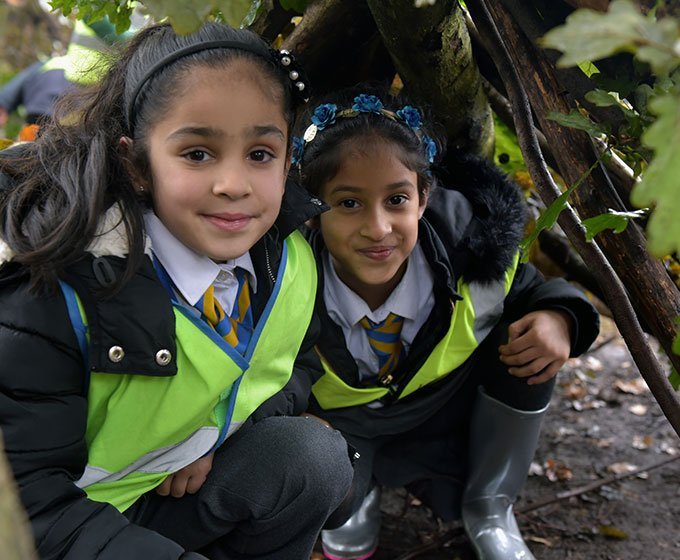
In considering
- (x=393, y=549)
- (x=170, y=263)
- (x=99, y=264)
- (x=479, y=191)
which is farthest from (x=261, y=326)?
(x=393, y=549)

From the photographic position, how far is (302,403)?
6.99 ft

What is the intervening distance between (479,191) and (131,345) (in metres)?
1.17

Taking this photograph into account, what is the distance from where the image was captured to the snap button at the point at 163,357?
157 cm

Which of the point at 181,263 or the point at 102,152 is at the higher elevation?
the point at 102,152

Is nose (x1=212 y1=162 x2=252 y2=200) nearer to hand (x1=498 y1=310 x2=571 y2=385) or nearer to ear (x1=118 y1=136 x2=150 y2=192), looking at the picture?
ear (x1=118 y1=136 x2=150 y2=192)

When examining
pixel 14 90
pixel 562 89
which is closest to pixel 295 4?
pixel 562 89

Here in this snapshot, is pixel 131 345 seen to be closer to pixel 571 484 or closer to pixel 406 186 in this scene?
pixel 406 186

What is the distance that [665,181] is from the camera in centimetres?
71

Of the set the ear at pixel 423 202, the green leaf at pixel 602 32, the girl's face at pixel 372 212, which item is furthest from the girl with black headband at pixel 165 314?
the green leaf at pixel 602 32

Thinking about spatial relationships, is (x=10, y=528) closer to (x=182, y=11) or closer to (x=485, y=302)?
(x=182, y=11)

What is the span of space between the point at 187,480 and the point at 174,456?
10cm

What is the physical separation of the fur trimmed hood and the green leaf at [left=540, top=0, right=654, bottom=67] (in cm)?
144

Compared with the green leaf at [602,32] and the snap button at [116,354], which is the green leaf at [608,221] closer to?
the green leaf at [602,32]

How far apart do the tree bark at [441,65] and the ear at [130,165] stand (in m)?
0.69
